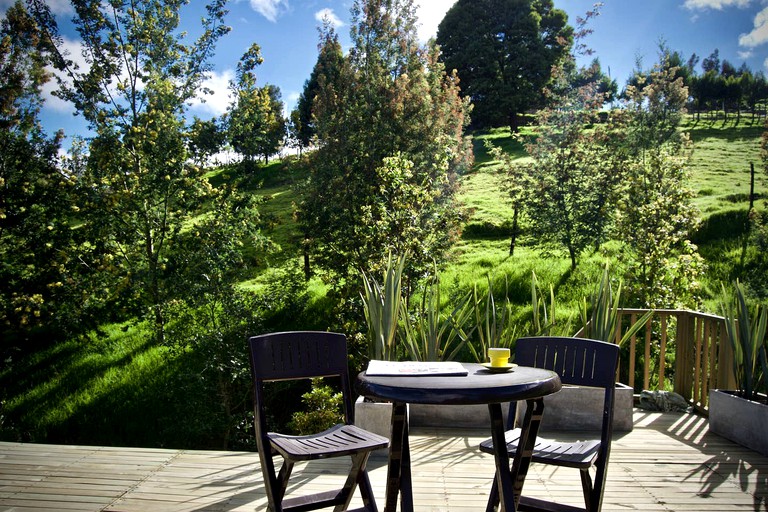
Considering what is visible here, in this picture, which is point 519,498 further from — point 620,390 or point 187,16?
point 187,16

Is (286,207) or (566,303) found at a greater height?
(286,207)

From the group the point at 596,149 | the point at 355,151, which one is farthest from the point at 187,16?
the point at 596,149

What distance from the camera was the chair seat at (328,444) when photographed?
81.8 inches

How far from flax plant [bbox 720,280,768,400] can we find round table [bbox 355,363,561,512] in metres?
2.44

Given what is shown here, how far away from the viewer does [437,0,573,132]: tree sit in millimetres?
21438

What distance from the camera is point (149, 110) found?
836 centimetres

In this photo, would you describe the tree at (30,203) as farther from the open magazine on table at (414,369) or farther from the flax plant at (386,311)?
the open magazine on table at (414,369)

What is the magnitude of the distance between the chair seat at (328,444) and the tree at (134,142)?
6.17 meters

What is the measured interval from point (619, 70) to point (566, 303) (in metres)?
6.41

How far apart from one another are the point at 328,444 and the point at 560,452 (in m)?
0.86

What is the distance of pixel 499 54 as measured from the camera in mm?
21750

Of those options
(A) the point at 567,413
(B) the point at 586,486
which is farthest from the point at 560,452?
(A) the point at 567,413

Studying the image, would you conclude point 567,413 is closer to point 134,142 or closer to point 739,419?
point 739,419

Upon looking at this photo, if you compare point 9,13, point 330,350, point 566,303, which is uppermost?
point 9,13
